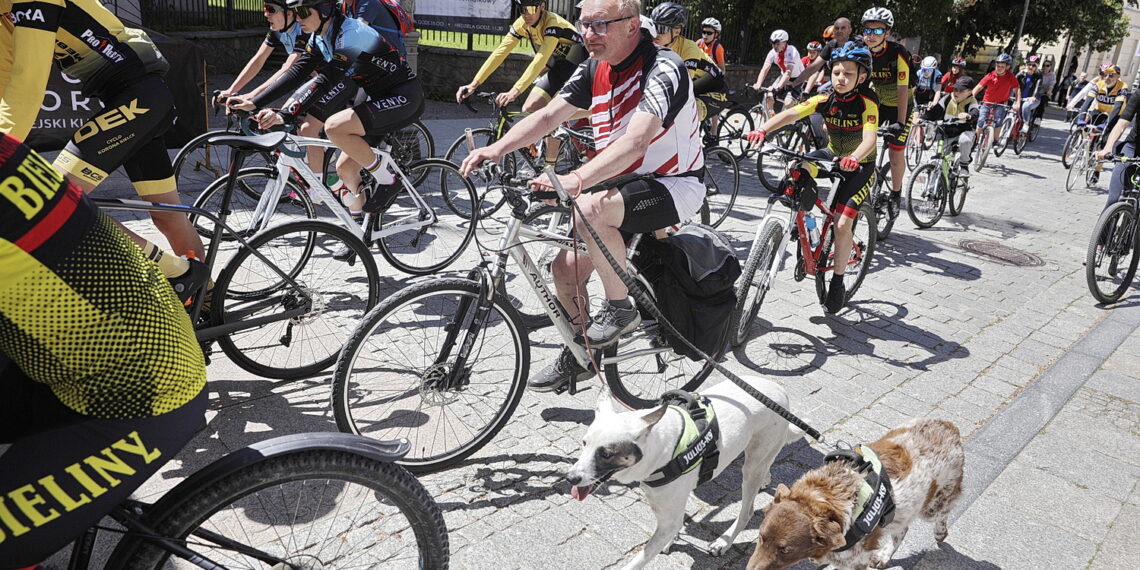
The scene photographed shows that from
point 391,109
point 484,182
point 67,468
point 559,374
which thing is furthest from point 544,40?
point 67,468

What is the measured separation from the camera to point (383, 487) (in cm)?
207

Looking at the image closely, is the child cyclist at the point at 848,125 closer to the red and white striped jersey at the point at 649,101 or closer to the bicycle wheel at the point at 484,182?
the red and white striped jersey at the point at 649,101

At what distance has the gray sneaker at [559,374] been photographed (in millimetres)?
3973

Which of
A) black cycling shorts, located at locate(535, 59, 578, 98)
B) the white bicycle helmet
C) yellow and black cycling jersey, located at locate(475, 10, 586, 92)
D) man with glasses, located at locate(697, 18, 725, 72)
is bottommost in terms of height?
black cycling shorts, located at locate(535, 59, 578, 98)

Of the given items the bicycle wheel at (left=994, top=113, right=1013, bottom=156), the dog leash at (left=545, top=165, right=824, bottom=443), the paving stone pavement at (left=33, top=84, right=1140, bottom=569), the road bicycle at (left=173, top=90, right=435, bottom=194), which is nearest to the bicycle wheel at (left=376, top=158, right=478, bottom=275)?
the paving stone pavement at (left=33, top=84, right=1140, bottom=569)

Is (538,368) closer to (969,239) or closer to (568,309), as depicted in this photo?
(568,309)

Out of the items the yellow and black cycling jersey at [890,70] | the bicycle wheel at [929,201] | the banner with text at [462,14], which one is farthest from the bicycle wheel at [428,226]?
the banner with text at [462,14]

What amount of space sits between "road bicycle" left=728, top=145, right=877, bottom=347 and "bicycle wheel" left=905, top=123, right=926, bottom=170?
24.6ft

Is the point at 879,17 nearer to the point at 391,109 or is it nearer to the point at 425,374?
the point at 391,109

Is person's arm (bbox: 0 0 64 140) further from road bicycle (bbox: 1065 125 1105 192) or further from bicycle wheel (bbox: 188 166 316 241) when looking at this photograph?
road bicycle (bbox: 1065 125 1105 192)

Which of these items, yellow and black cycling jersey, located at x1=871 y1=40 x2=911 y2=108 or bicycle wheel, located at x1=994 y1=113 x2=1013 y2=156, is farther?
bicycle wheel, located at x1=994 y1=113 x2=1013 y2=156

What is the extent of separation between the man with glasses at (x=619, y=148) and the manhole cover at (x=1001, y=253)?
5990 mm

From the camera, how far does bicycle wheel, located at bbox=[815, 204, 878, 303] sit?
5.85 m

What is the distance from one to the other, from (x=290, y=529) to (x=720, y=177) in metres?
7.59
